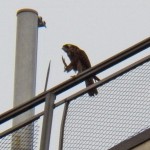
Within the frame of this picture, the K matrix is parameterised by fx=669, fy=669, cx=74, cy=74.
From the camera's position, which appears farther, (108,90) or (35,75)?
(35,75)

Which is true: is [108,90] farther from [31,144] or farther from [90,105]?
[31,144]

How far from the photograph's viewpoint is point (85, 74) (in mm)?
5785

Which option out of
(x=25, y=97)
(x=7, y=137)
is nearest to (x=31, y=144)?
(x=7, y=137)

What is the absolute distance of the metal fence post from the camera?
5.73 metres

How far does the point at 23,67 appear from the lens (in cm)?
1116

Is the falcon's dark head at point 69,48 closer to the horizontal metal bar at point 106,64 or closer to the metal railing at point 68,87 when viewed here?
the metal railing at point 68,87

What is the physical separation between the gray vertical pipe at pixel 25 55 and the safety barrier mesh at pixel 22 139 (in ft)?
10.8

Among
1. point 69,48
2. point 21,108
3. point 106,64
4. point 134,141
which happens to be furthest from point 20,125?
point 69,48

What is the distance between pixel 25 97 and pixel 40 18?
2.23 metres

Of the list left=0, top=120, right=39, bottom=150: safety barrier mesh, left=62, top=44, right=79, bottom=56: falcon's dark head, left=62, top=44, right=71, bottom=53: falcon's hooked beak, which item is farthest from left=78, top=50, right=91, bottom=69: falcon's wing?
left=0, top=120, right=39, bottom=150: safety barrier mesh

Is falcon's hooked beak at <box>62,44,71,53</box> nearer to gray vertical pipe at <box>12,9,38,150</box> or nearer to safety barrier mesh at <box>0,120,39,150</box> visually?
gray vertical pipe at <box>12,9,38,150</box>

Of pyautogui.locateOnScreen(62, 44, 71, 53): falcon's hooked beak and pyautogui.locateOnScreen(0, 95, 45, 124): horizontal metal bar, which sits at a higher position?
pyautogui.locateOnScreen(62, 44, 71, 53): falcon's hooked beak

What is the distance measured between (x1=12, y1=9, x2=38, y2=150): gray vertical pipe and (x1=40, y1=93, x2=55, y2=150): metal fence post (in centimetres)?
391

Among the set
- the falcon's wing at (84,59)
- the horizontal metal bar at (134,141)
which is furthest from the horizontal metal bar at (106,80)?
the falcon's wing at (84,59)
